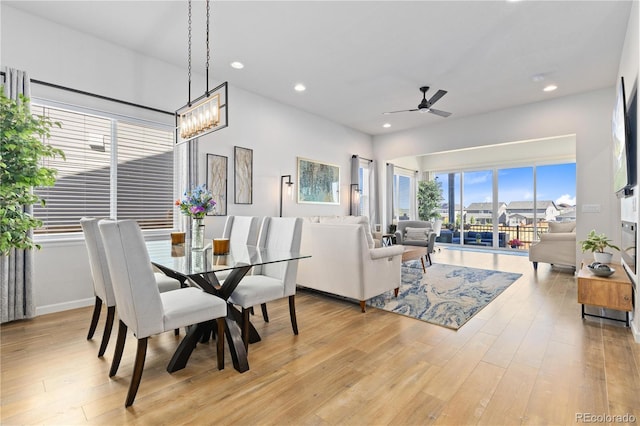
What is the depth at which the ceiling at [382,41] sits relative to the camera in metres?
3.04

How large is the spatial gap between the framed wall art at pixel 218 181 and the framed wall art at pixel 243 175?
0.20 m

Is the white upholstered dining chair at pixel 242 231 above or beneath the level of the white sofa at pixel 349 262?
above

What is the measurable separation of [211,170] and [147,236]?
127 centimetres

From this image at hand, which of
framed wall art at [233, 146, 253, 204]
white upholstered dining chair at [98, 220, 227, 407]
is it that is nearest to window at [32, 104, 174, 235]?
framed wall art at [233, 146, 253, 204]

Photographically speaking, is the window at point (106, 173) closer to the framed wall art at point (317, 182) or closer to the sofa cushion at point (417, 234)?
the framed wall art at point (317, 182)

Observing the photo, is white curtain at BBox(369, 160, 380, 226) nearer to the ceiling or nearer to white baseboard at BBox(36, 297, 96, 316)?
the ceiling

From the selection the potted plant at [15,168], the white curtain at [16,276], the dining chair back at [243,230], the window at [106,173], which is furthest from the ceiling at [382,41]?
the dining chair back at [243,230]

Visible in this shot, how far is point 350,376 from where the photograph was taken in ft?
6.73

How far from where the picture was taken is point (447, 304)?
3541 millimetres

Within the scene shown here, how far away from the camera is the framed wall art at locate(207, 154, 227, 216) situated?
4555 mm

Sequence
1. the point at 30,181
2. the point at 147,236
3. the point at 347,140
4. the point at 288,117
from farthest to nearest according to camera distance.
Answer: the point at 347,140
the point at 288,117
the point at 147,236
the point at 30,181

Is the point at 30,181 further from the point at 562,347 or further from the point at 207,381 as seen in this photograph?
the point at 562,347

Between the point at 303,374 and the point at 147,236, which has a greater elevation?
the point at 147,236

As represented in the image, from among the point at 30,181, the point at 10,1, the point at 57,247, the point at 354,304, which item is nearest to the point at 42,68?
the point at 10,1
